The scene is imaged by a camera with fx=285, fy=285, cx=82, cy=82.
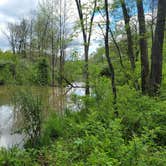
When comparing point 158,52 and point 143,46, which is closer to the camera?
point 158,52

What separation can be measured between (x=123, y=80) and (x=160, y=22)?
172 cm

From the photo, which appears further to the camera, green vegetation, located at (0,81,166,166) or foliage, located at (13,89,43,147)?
foliage, located at (13,89,43,147)

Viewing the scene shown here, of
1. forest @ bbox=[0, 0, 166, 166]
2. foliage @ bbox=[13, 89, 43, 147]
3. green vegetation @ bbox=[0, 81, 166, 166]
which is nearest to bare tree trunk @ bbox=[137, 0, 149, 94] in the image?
forest @ bbox=[0, 0, 166, 166]

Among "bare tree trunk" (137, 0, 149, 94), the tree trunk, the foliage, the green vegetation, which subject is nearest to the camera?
the green vegetation

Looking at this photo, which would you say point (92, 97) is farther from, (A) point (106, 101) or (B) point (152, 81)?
(B) point (152, 81)

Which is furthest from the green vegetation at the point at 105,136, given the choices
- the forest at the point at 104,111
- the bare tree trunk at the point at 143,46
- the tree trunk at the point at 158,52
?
the bare tree trunk at the point at 143,46

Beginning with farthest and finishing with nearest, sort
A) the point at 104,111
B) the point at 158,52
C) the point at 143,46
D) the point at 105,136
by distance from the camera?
the point at 143,46 → the point at 158,52 → the point at 104,111 → the point at 105,136

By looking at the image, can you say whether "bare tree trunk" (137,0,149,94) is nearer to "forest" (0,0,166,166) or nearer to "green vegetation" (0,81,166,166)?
"forest" (0,0,166,166)

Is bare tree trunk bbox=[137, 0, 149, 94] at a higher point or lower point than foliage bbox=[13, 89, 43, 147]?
higher

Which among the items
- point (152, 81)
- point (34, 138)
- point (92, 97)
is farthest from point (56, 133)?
point (152, 81)

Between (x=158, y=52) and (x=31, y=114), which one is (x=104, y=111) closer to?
(x=31, y=114)

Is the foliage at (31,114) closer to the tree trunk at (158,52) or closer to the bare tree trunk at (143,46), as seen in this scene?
the tree trunk at (158,52)

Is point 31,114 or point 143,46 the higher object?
point 143,46

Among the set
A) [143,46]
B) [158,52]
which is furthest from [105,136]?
[143,46]
